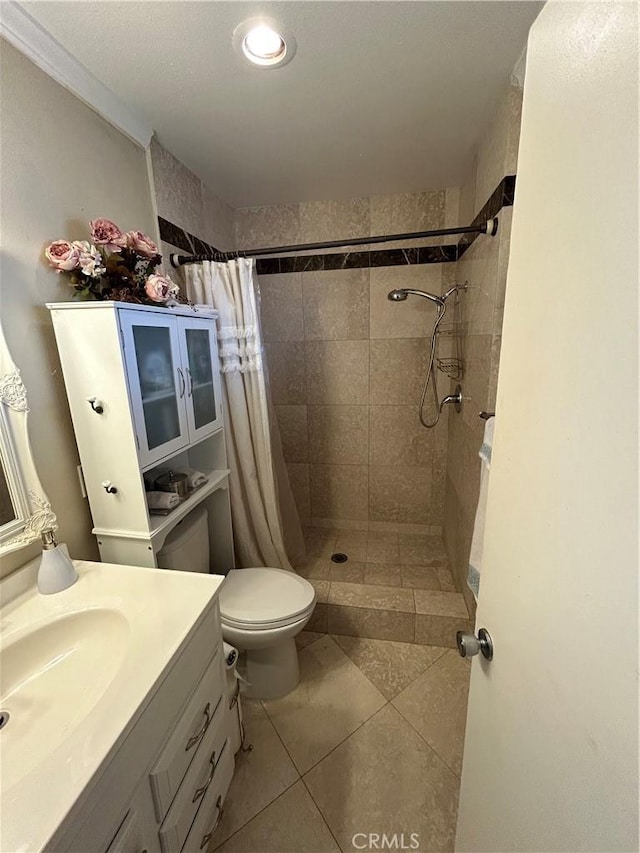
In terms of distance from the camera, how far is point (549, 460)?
47 cm

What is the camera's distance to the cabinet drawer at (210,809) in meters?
0.87

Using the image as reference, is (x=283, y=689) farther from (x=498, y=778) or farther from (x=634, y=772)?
(x=634, y=772)

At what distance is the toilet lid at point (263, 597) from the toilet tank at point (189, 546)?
0.17m

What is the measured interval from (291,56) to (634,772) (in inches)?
66.1

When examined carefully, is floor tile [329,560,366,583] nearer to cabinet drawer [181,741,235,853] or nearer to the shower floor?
the shower floor

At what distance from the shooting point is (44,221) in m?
1.02

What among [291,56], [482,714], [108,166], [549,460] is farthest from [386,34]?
[482,714]

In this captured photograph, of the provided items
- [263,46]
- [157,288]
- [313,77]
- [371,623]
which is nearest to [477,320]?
[313,77]

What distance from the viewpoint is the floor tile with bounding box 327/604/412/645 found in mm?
1770

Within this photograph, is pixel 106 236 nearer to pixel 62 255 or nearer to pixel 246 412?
pixel 62 255

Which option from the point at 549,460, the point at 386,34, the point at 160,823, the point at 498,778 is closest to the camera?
the point at 549,460

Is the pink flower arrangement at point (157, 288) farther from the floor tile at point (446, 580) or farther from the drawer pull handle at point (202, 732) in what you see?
the floor tile at point (446, 580)

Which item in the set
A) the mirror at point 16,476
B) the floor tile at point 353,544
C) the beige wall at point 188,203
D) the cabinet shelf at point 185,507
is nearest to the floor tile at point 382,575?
the floor tile at point 353,544

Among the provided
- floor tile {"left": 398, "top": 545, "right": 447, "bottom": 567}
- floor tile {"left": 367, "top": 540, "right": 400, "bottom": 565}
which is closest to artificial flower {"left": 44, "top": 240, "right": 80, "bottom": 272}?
floor tile {"left": 367, "top": 540, "right": 400, "bottom": 565}
